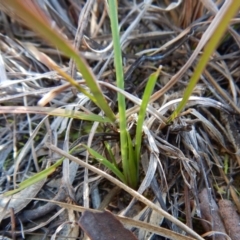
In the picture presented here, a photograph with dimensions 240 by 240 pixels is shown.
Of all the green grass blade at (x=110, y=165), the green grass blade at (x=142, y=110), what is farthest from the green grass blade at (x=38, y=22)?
the green grass blade at (x=110, y=165)

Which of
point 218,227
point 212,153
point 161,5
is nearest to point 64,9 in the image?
point 161,5

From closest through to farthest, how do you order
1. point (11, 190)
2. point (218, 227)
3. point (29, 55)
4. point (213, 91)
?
point (218, 227) < point (11, 190) < point (213, 91) < point (29, 55)

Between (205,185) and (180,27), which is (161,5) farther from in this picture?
(205,185)

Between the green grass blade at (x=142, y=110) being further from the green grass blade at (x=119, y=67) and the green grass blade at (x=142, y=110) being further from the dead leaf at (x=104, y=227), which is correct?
the dead leaf at (x=104, y=227)

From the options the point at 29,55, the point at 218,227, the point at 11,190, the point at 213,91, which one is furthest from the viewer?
the point at 29,55

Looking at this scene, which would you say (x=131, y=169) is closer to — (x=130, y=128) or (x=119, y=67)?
(x=130, y=128)

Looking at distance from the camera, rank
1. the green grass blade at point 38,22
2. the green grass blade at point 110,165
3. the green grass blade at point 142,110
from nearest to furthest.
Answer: the green grass blade at point 38,22 → the green grass blade at point 142,110 → the green grass blade at point 110,165

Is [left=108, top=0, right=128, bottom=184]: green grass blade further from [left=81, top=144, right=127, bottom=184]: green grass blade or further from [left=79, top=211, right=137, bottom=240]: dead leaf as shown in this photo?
[left=79, top=211, right=137, bottom=240]: dead leaf

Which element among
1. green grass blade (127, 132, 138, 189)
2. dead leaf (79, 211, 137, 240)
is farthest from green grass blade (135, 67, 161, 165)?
dead leaf (79, 211, 137, 240)
